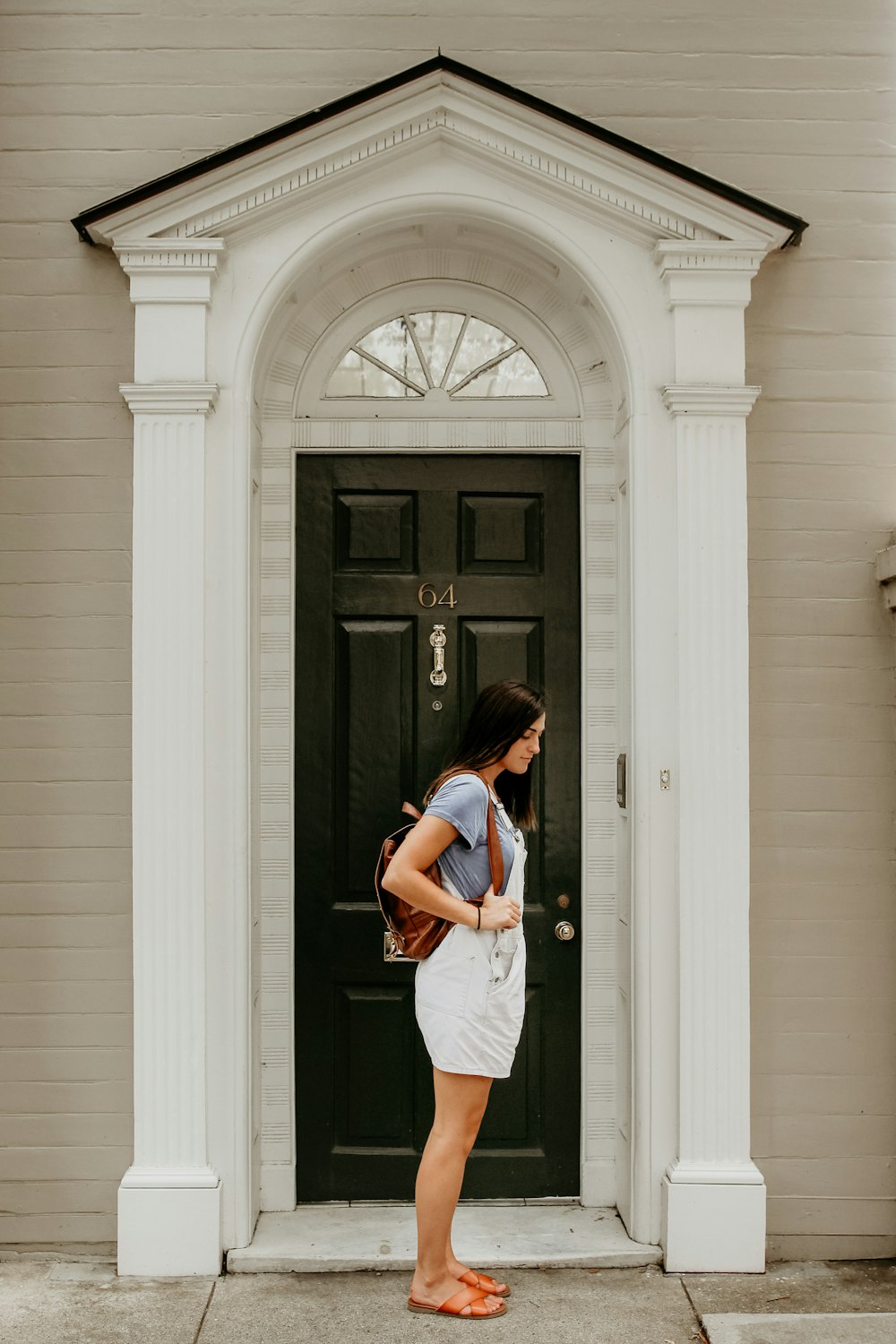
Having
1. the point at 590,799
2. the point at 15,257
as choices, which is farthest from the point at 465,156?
the point at 590,799

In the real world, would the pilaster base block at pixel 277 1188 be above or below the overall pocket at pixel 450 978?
below

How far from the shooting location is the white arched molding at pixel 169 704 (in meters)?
3.89

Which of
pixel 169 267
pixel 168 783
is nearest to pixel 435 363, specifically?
pixel 169 267

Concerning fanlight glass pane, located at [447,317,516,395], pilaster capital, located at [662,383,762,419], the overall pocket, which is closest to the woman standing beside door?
the overall pocket

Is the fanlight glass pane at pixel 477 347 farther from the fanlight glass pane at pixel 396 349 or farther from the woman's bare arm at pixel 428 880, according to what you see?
the woman's bare arm at pixel 428 880

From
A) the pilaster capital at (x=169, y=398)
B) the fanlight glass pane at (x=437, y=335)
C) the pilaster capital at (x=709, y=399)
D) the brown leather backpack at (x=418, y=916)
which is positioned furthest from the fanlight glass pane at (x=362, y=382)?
the brown leather backpack at (x=418, y=916)

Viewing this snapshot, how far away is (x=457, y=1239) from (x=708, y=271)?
138 inches

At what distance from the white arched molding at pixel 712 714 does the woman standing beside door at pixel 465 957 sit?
0.75 meters

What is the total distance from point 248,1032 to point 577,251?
2986mm

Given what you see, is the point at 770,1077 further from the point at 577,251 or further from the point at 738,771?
the point at 577,251

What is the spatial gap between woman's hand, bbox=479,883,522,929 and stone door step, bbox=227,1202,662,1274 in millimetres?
1330

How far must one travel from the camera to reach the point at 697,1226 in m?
3.86

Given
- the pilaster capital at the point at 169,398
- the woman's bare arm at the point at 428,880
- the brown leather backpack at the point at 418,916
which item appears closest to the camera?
the woman's bare arm at the point at 428,880

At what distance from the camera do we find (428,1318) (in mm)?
3541
